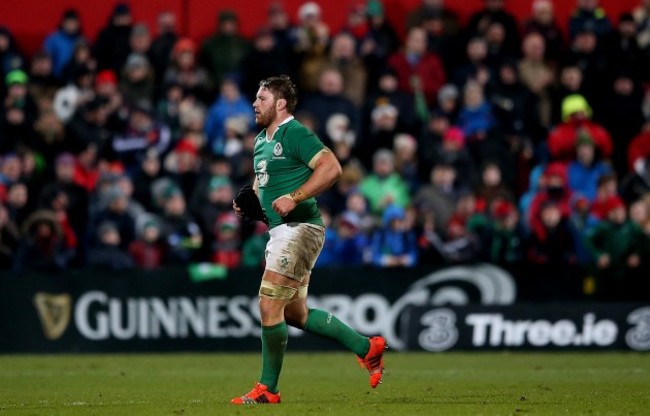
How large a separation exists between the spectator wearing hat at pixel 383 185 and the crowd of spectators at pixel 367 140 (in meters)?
0.03

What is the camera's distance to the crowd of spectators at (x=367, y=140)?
18.2 m

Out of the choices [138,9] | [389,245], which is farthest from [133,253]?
[138,9]

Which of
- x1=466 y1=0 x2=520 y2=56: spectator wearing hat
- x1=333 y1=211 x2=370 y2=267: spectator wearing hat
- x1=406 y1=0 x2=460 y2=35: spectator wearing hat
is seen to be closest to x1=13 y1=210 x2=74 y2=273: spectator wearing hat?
x1=333 y1=211 x2=370 y2=267: spectator wearing hat

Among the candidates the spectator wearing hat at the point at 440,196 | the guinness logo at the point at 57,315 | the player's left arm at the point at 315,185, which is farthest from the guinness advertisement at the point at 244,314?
the player's left arm at the point at 315,185

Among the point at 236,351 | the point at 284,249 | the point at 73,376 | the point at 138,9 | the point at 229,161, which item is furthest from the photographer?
the point at 138,9

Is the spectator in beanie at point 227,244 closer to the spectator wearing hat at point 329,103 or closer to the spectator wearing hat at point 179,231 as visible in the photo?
the spectator wearing hat at point 179,231

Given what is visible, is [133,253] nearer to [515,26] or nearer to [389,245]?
[389,245]

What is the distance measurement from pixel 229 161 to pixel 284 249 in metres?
9.33

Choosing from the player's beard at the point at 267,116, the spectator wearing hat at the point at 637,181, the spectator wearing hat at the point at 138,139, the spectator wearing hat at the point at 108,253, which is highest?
the spectator wearing hat at the point at 138,139

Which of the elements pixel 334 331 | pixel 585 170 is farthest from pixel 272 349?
pixel 585 170

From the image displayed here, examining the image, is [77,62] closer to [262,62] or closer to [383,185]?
[262,62]

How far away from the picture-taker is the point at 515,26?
21703mm

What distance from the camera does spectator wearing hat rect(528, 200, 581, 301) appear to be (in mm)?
17953

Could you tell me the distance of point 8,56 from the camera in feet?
67.6
